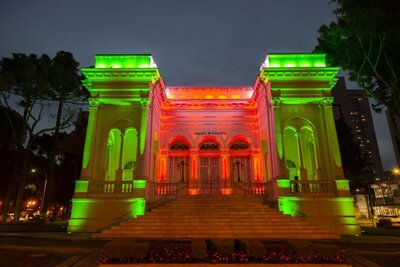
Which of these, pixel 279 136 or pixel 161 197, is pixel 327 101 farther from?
pixel 161 197

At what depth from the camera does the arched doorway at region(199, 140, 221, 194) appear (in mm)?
20186

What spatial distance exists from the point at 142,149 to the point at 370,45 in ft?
47.4

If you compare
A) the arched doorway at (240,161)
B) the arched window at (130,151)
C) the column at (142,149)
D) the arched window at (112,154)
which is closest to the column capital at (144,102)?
the column at (142,149)

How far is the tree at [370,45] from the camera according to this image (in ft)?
42.2

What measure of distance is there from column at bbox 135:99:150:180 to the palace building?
6 centimetres

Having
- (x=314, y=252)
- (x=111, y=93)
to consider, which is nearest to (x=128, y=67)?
(x=111, y=93)

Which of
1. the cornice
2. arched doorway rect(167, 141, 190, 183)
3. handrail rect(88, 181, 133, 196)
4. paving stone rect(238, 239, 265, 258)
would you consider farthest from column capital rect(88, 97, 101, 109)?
paving stone rect(238, 239, 265, 258)

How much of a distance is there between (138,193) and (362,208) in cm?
3285

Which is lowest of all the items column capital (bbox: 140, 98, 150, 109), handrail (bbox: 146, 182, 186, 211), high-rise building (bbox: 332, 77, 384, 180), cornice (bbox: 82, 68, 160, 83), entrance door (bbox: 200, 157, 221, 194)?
handrail (bbox: 146, 182, 186, 211)

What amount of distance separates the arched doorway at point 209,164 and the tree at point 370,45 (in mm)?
10716

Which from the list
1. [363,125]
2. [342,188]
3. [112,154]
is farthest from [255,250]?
[363,125]

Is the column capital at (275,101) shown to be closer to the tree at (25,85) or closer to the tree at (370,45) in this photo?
the tree at (370,45)

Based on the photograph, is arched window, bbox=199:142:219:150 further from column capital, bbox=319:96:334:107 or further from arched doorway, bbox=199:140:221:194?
column capital, bbox=319:96:334:107

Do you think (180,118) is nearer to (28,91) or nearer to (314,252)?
(28,91)
